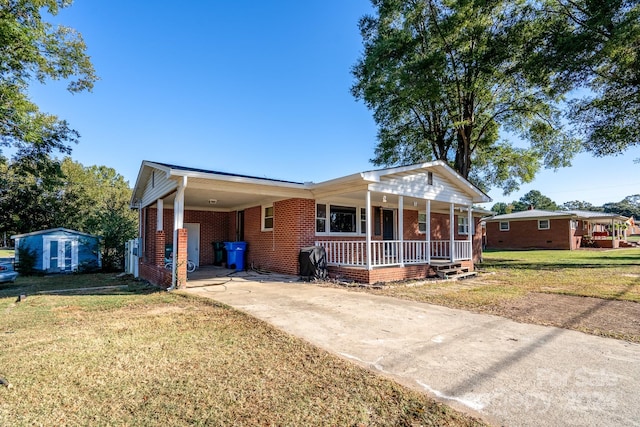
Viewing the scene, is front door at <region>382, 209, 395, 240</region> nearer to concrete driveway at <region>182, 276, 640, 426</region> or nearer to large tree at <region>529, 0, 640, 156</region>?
concrete driveway at <region>182, 276, 640, 426</region>

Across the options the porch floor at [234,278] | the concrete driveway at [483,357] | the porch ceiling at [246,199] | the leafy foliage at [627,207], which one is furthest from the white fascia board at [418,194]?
the leafy foliage at [627,207]

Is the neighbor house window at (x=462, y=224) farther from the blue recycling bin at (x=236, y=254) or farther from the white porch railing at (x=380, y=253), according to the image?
the blue recycling bin at (x=236, y=254)

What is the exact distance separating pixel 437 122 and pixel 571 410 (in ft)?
62.5

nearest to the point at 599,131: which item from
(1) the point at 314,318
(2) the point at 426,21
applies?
(2) the point at 426,21

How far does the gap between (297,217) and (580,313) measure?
750cm

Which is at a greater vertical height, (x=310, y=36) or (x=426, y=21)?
(x=426, y=21)

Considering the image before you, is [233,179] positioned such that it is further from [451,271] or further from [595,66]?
[595,66]

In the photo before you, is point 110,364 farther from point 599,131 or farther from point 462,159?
point 599,131

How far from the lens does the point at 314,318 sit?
5449 millimetres

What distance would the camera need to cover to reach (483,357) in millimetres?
3748

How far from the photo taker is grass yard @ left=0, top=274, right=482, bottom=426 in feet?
8.08

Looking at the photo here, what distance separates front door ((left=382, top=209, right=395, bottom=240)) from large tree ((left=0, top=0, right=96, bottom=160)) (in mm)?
14428

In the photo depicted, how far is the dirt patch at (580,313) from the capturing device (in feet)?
16.5

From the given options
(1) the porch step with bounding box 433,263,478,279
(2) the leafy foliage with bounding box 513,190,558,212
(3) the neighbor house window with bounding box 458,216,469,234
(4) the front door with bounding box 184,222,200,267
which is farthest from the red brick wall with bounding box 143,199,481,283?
(2) the leafy foliage with bounding box 513,190,558,212
